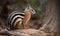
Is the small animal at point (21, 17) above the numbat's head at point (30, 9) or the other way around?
the other way around

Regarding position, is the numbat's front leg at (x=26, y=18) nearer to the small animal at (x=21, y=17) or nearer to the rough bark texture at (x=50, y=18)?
the small animal at (x=21, y=17)

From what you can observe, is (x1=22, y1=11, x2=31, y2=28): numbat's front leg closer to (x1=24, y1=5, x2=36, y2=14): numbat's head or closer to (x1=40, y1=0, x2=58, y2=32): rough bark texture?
(x1=24, y1=5, x2=36, y2=14): numbat's head

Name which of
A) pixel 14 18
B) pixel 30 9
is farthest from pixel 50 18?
pixel 14 18

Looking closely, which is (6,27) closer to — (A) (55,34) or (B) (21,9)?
(B) (21,9)

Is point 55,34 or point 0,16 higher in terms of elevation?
point 0,16

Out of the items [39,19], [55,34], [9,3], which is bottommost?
[55,34]

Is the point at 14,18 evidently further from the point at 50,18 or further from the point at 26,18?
the point at 50,18

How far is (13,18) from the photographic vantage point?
2336 mm

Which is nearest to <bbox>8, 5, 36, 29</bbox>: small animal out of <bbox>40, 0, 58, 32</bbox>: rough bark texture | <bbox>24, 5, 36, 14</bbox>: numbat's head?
<bbox>24, 5, 36, 14</bbox>: numbat's head

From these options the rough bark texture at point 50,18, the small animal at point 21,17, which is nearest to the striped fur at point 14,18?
the small animal at point 21,17

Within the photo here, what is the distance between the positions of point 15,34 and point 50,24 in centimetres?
33

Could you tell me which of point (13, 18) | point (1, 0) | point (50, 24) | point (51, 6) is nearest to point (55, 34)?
point (50, 24)

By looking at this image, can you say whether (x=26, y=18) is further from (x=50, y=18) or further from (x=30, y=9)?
(x=50, y=18)

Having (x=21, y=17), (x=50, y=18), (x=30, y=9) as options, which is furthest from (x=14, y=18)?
(x=50, y=18)
